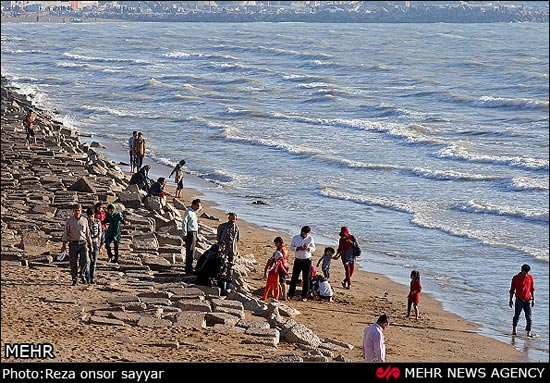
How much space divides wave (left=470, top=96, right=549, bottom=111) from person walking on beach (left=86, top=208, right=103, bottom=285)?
34.8 meters

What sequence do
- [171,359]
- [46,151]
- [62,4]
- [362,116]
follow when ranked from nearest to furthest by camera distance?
[171,359], [46,151], [362,116], [62,4]


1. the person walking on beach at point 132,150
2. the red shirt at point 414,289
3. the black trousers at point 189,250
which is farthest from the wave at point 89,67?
the red shirt at point 414,289

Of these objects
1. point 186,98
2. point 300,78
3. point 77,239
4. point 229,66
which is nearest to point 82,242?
point 77,239

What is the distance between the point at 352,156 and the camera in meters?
31.6

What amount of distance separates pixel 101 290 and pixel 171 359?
2753 millimetres

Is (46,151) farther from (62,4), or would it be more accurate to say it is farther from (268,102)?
(62,4)

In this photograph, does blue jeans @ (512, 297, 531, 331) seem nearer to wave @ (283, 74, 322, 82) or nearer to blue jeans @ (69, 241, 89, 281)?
blue jeans @ (69, 241, 89, 281)

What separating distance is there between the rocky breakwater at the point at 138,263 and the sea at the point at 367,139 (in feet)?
9.81

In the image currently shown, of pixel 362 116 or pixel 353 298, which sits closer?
pixel 353 298

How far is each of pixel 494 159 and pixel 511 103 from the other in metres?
17.0

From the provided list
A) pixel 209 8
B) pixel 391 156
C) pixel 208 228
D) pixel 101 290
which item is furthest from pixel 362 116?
pixel 209 8

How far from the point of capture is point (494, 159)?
31.0 metres

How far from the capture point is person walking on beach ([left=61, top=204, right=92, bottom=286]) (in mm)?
12922

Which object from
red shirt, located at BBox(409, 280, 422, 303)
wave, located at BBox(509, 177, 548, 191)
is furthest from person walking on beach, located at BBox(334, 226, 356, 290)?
wave, located at BBox(509, 177, 548, 191)
